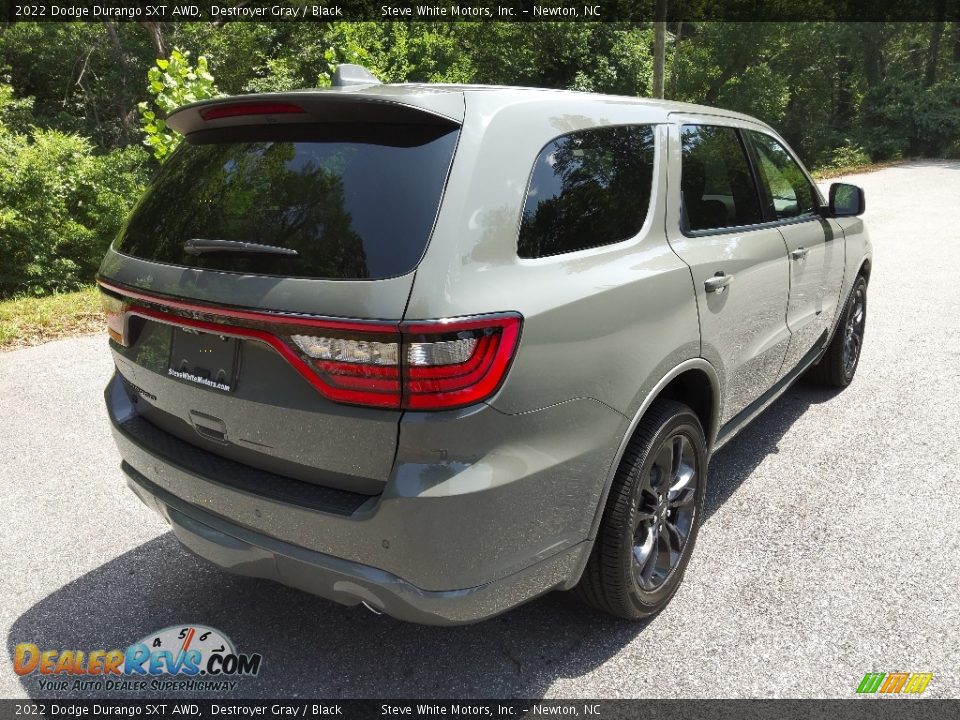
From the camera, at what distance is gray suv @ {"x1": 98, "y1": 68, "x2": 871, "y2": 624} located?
1838 mm

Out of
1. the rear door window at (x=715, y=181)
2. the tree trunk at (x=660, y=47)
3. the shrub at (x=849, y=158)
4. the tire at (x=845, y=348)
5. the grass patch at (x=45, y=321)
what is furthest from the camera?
the shrub at (x=849, y=158)

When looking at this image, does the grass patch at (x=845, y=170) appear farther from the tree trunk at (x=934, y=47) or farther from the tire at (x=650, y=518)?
the tire at (x=650, y=518)

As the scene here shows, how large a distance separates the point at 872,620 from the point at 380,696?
5.88 feet

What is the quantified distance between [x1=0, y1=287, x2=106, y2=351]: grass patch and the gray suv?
4554mm

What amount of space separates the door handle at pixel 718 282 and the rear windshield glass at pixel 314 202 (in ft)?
4.09

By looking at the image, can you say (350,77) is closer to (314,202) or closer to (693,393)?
(314,202)

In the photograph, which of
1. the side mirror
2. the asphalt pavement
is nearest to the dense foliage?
the asphalt pavement

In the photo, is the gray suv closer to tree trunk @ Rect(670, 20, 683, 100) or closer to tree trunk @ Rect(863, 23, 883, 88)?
tree trunk @ Rect(670, 20, 683, 100)

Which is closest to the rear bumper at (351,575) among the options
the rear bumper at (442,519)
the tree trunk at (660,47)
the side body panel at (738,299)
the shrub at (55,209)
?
the rear bumper at (442,519)

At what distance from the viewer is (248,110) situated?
227cm

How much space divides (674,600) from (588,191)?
1618mm

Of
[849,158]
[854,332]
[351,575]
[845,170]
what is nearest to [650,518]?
[351,575]

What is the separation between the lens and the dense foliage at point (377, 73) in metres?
8.84

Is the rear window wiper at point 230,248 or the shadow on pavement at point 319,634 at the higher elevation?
the rear window wiper at point 230,248
